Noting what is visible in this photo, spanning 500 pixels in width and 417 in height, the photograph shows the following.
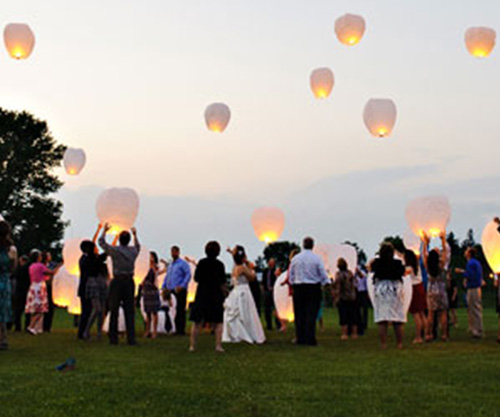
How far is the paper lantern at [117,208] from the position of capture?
15.1 meters

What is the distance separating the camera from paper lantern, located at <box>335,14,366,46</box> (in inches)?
704

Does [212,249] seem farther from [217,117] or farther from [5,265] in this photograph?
[217,117]

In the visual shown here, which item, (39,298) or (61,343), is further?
(39,298)

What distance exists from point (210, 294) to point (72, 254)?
6129 mm

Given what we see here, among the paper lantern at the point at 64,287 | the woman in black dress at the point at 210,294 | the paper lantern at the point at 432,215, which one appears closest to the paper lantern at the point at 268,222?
the paper lantern at the point at 432,215

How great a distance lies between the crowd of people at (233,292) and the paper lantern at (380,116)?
252cm

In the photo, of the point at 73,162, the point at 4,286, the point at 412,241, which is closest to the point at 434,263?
the point at 412,241

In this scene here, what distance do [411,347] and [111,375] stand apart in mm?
6138

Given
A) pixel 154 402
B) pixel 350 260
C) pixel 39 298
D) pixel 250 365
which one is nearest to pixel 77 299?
pixel 39 298

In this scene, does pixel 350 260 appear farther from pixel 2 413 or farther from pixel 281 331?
pixel 2 413

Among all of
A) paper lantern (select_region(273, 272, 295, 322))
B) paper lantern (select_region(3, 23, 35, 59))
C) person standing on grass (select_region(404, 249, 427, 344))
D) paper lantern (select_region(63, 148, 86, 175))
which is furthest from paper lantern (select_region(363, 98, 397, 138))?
paper lantern (select_region(63, 148, 86, 175))

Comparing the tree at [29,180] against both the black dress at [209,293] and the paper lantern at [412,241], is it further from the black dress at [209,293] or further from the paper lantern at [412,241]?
the black dress at [209,293]

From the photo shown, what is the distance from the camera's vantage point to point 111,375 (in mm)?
8914

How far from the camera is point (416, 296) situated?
14.9 meters
